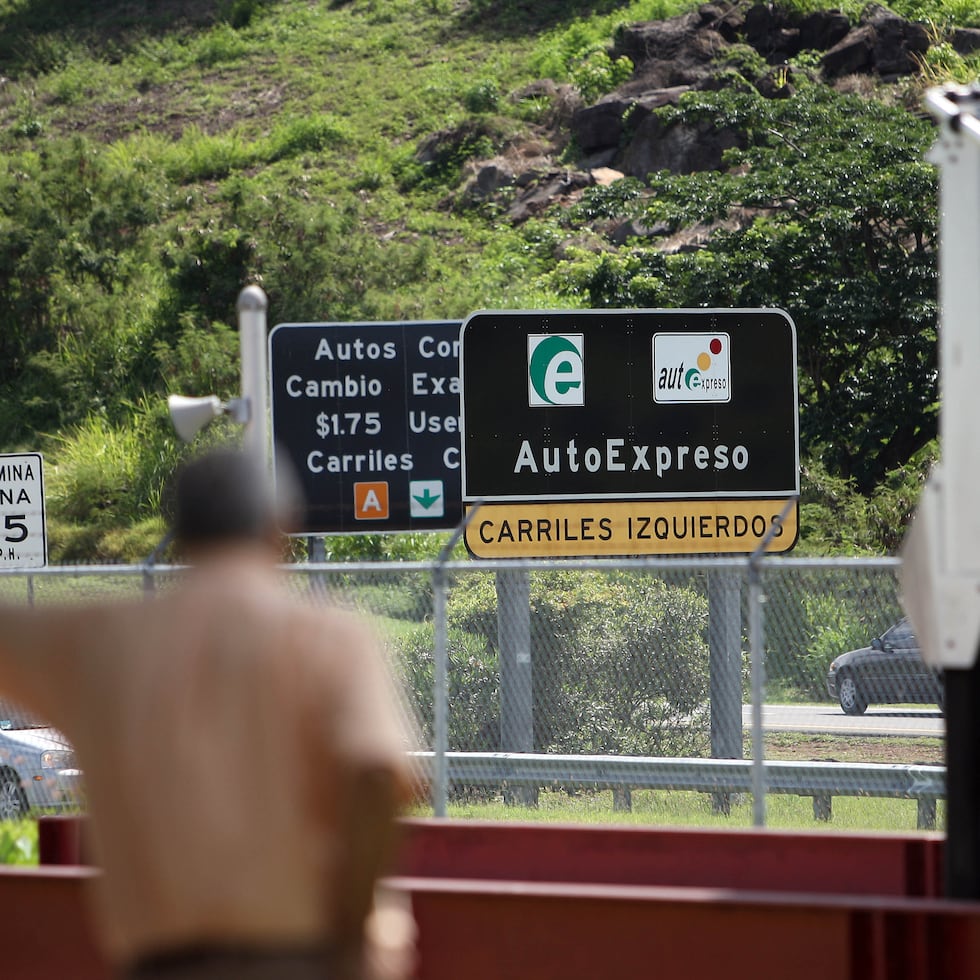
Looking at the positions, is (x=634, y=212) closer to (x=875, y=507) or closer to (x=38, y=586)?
(x=875, y=507)

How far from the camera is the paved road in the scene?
380 inches

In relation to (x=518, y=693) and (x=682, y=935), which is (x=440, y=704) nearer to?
(x=518, y=693)

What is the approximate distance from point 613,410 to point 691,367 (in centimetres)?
79

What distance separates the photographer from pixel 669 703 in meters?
11.6

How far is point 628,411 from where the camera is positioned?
13.5 m

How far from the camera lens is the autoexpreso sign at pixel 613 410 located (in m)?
13.4

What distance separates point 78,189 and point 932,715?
1075 inches

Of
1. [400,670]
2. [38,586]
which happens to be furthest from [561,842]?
[38,586]

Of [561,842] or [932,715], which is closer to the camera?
[561,842]

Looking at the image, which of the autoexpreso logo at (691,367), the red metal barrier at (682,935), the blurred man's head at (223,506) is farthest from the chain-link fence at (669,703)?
the blurred man's head at (223,506)

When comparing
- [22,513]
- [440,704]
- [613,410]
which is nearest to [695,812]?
[440,704]

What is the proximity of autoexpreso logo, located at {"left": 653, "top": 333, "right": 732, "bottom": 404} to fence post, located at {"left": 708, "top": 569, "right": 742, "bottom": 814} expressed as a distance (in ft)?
9.63

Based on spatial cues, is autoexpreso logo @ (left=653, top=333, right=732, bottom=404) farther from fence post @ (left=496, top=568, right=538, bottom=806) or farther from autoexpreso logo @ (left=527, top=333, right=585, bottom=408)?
fence post @ (left=496, top=568, right=538, bottom=806)

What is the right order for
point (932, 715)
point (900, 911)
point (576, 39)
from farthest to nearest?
1. point (576, 39)
2. point (932, 715)
3. point (900, 911)
